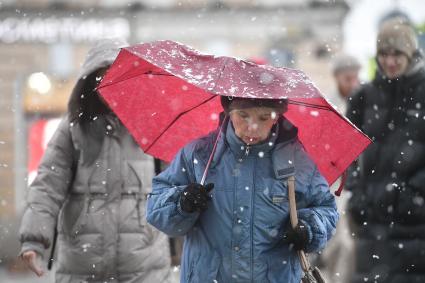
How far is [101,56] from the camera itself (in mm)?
5512

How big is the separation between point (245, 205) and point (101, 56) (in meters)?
1.73

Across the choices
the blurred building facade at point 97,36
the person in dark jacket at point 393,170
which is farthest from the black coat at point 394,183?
the blurred building facade at point 97,36

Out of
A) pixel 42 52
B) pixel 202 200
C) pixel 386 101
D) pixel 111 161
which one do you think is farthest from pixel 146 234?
pixel 42 52

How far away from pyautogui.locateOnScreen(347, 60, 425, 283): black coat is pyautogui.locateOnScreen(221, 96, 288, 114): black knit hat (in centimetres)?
215

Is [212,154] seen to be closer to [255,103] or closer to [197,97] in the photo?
[255,103]

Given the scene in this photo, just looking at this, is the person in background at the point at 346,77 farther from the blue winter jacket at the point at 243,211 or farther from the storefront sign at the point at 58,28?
the storefront sign at the point at 58,28

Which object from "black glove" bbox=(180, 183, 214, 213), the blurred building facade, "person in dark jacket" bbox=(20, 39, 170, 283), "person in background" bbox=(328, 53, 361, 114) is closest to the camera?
"black glove" bbox=(180, 183, 214, 213)

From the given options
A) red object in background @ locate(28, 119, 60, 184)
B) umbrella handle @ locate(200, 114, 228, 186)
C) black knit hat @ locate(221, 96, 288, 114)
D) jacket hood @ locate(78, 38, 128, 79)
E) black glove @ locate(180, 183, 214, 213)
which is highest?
jacket hood @ locate(78, 38, 128, 79)

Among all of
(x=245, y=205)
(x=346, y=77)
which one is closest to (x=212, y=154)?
(x=245, y=205)

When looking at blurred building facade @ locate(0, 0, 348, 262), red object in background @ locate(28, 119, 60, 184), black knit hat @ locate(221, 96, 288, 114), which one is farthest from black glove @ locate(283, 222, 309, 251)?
blurred building facade @ locate(0, 0, 348, 262)

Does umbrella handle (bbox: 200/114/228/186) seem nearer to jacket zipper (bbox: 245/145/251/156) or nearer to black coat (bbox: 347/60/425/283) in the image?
jacket zipper (bbox: 245/145/251/156)

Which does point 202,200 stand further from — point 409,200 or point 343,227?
point 343,227

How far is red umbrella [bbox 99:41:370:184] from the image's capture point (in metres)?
4.05

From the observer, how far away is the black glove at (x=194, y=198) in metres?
4.00
